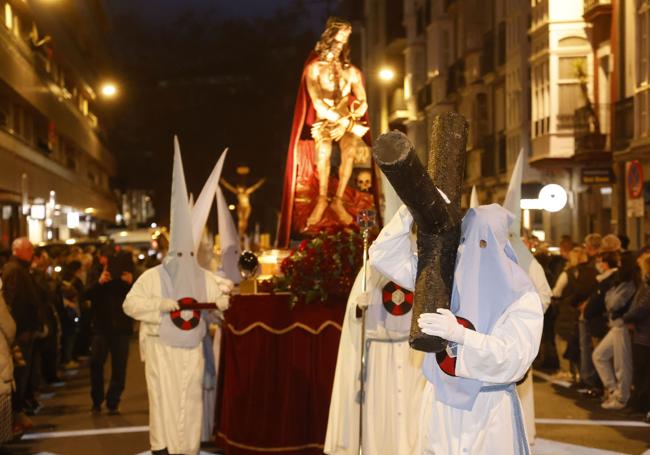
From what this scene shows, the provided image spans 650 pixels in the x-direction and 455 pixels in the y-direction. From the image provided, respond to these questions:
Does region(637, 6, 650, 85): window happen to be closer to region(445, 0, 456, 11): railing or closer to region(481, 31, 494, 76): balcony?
region(481, 31, 494, 76): balcony

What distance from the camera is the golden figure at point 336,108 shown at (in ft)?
50.3

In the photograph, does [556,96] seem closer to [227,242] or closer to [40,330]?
[227,242]

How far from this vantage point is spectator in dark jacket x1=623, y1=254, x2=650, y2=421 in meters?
14.4

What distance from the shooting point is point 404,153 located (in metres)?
5.54

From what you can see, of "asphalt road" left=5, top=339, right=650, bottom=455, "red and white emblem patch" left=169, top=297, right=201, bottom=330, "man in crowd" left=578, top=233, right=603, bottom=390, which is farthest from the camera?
"man in crowd" left=578, top=233, right=603, bottom=390

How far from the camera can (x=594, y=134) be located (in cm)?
3225

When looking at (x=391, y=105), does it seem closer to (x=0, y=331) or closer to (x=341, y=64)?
(x=341, y=64)

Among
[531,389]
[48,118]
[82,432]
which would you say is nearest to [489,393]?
[531,389]

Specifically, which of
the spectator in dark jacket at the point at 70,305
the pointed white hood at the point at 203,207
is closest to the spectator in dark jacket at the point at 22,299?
the pointed white hood at the point at 203,207

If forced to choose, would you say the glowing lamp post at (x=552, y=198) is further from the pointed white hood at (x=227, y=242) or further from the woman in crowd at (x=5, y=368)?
the woman in crowd at (x=5, y=368)

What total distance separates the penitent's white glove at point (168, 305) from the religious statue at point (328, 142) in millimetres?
3788

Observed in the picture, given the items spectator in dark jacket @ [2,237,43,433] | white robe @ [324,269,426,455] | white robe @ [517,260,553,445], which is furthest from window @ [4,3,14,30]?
white robe @ [324,269,426,455]

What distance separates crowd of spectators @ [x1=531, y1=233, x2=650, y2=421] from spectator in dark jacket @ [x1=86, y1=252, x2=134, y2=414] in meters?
5.82

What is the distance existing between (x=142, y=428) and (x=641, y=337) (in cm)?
570
